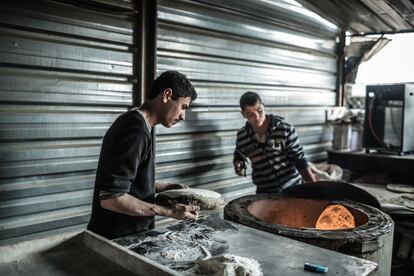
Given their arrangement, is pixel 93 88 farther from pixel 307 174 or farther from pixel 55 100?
pixel 307 174

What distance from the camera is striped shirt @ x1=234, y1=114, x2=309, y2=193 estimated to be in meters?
4.44

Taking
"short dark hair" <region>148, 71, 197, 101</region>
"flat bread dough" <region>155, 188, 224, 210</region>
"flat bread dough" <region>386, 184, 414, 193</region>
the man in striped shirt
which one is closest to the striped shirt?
the man in striped shirt

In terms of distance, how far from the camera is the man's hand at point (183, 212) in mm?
2420

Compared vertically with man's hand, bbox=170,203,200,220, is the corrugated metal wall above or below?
above

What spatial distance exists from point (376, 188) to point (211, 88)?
271cm

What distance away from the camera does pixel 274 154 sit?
4.47 metres

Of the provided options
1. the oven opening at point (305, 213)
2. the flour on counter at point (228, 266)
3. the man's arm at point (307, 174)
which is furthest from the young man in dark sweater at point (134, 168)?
the man's arm at point (307, 174)

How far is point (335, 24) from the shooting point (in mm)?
6371

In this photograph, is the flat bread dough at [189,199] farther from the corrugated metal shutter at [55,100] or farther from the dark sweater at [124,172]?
the corrugated metal shutter at [55,100]

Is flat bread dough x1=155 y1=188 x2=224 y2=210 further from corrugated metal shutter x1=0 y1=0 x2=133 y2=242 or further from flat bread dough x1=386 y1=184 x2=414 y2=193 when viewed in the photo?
flat bread dough x1=386 y1=184 x2=414 y2=193

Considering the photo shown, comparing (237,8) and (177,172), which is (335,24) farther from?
(177,172)

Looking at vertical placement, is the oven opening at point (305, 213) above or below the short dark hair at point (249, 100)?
below

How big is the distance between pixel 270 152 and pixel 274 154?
2.0 inches

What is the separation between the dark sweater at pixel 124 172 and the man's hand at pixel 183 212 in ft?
Answer: 0.86
